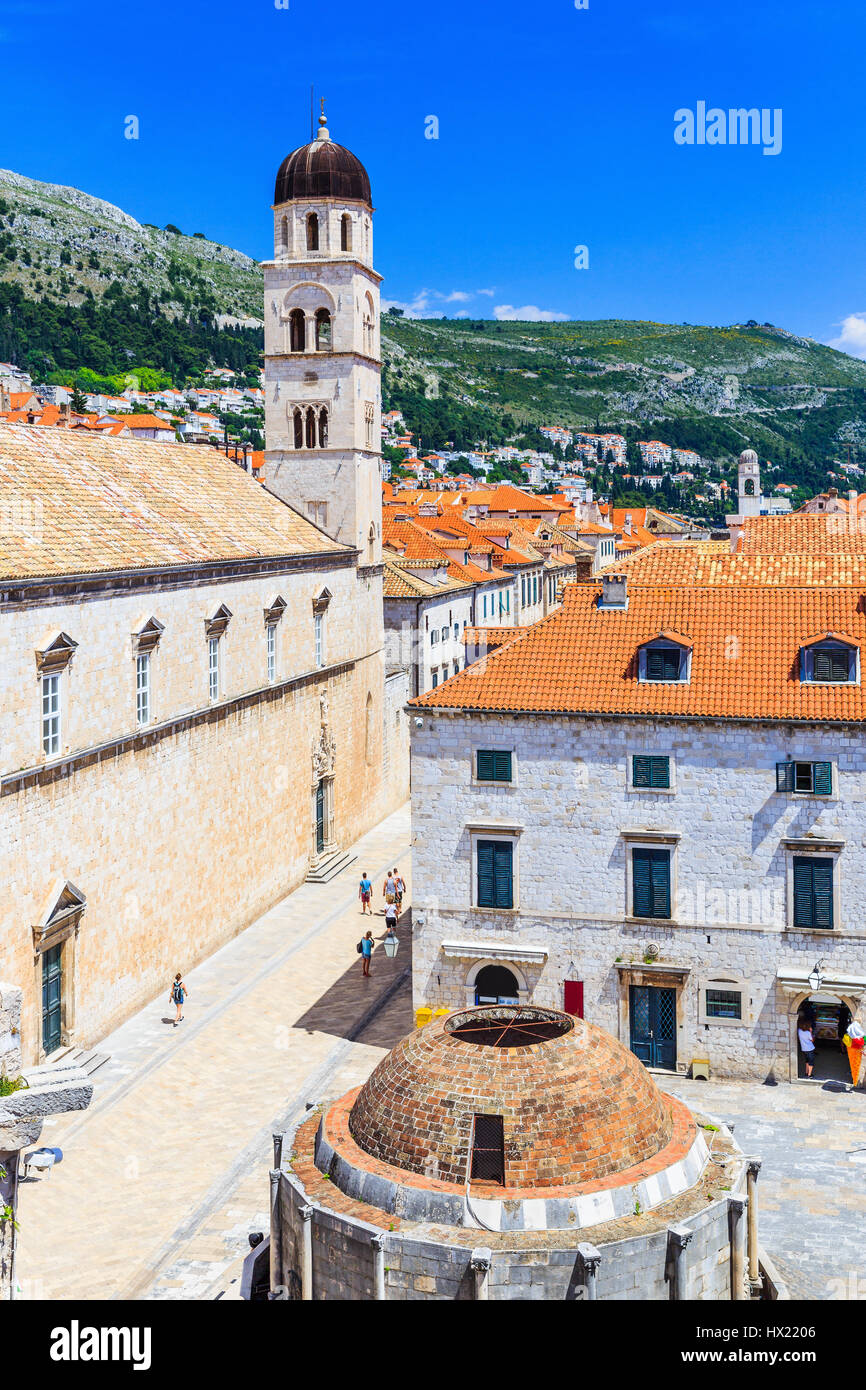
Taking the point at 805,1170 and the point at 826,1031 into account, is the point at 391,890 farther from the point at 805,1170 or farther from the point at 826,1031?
the point at 805,1170

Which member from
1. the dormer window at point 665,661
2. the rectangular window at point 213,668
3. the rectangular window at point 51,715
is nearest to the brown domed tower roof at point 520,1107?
the dormer window at point 665,661

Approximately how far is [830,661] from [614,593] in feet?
18.2

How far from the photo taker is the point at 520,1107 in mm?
15016

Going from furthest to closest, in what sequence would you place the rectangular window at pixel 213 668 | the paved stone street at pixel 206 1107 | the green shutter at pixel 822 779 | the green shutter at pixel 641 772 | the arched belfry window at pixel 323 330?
1. the arched belfry window at pixel 323 330
2. the rectangular window at pixel 213 668
3. the green shutter at pixel 641 772
4. the green shutter at pixel 822 779
5. the paved stone street at pixel 206 1107

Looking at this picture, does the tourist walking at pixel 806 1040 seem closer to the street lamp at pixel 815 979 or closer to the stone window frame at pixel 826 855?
the street lamp at pixel 815 979

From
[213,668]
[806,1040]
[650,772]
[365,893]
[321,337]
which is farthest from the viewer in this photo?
[321,337]

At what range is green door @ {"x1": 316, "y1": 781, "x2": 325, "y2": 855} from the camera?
47.0 m

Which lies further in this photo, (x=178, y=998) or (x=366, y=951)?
(x=366, y=951)

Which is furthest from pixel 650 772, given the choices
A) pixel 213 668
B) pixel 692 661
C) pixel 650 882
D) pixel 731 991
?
pixel 213 668

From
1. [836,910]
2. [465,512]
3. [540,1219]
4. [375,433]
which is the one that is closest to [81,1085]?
[540,1219]

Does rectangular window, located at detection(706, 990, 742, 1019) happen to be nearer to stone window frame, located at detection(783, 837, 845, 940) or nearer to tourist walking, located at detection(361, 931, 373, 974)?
stone window frame, located at detection(783, 837, 845, 940)

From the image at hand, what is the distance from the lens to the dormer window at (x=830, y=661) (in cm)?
2814

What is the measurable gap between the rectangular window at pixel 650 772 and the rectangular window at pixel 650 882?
1.51 m

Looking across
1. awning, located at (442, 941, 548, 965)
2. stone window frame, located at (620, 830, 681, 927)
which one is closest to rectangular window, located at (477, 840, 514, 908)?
awning, located at (442, 941, 548, 965)
